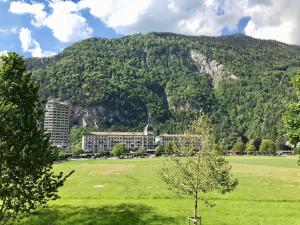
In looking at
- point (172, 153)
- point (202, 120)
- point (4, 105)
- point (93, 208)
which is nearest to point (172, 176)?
point (172, 153)

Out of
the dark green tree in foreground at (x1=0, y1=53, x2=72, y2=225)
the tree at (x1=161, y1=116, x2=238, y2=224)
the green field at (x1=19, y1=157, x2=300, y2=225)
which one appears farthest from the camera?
the green field at (x1=19, y1=157, x2=300, y2=225)

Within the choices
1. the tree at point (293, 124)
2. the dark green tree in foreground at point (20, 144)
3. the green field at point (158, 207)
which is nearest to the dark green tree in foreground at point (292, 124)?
the tree at point (293, 124)

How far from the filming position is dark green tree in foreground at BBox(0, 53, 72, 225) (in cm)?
2370

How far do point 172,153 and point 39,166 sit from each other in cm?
1356

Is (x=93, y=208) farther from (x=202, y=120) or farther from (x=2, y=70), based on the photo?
(x=2, y=70)

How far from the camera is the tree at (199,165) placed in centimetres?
3359

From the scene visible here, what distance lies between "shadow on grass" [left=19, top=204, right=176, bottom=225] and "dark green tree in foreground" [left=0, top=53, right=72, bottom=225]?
512 inches

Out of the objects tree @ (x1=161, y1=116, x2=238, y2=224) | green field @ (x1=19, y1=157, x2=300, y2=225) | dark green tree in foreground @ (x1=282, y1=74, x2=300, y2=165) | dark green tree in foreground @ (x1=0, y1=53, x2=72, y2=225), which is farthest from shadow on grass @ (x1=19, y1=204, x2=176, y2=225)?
dark green tree in foreground @ (x1=282, y1=74, x2=300, y2=165)

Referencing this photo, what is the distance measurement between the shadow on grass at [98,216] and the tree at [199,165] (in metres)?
5.89

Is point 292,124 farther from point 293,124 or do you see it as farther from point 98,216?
point 98,216

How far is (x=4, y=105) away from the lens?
2359 centimetres

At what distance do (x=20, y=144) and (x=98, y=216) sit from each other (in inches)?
740

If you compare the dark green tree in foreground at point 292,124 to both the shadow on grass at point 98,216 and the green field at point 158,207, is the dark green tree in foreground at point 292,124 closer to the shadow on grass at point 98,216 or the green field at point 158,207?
the green field at point 158,207

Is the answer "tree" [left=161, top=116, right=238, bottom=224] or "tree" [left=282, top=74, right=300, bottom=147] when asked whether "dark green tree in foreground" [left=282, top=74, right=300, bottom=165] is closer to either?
"tree" [left=282, top=74, right=300, bottom=147]
